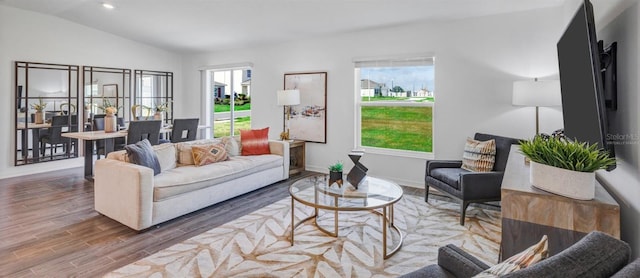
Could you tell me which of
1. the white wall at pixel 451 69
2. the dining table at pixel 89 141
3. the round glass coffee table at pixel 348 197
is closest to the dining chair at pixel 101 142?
the dining table at pixel 89 141

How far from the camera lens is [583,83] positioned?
6.32ft

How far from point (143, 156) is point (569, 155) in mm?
3498

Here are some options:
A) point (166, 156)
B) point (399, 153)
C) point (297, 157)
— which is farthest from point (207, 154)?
point (399, 153)

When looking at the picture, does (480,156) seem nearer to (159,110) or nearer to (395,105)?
(395,105)

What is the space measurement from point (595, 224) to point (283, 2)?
12.9 feet

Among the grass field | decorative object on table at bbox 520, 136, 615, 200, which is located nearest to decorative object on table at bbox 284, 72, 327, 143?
the grass field

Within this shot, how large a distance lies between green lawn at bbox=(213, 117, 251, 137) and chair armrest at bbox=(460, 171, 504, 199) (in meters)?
4.72

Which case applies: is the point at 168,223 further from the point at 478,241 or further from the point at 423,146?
the point at 423,146

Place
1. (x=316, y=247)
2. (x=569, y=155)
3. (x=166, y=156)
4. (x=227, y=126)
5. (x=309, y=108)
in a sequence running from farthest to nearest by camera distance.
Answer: (x=227, y=126) < (x=309, y=108) < (x=166, y=156) < (x=316, y=247) < (x=569, y=155)

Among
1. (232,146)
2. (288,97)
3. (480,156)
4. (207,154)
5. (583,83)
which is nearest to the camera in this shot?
(583,83)

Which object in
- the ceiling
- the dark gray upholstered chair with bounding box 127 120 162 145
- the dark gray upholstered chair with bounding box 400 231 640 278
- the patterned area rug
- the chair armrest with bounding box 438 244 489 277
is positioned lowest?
the patterned area rug

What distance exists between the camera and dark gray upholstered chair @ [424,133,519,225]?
3326 mm

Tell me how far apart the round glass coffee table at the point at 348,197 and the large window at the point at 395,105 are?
1874 mm

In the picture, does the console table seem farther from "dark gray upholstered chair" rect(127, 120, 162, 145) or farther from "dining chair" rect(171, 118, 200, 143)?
"dining chair" rect(171, 118, 200, 143)
